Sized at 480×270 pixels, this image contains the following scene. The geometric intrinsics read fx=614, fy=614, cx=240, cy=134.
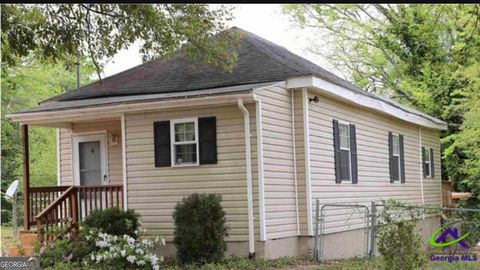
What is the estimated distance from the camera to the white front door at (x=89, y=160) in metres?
12.3

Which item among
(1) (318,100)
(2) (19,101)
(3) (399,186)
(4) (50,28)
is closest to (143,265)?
(4) (50,28)

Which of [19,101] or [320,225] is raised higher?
[19,101]

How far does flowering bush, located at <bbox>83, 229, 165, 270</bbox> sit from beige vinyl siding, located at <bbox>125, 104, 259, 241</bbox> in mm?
1431

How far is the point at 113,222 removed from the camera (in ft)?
32.4

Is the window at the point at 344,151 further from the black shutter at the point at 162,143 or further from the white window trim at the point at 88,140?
the white window trim at the point at 88,140

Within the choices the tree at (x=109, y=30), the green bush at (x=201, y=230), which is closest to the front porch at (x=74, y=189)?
the green bush at (x=201, y=230)

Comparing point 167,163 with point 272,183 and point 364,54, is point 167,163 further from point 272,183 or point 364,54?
point 364,54

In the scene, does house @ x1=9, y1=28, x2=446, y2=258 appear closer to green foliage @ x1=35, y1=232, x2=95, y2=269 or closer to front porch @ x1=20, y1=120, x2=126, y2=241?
front porch @ x1=20, y1=120, x2=126, y2=241

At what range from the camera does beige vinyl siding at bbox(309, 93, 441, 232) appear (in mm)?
11539

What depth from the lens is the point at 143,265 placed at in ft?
29.1

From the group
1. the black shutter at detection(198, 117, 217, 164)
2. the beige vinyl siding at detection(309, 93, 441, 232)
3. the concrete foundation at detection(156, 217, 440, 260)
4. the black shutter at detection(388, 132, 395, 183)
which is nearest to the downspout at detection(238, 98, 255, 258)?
the concrete foundation at detection(156, 217, 440, 260)

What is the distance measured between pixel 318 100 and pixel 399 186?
5.69 metres

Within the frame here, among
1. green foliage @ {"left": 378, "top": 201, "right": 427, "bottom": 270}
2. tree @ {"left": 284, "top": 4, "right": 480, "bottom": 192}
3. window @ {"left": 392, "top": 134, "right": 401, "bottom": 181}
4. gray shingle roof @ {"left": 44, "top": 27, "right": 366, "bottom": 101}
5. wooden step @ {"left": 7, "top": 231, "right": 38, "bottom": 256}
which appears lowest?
wooden step @ {"left": 7, "top": 231, "right": 38, "bottom": 256}

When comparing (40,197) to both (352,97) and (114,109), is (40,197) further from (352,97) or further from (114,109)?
(352,97)
